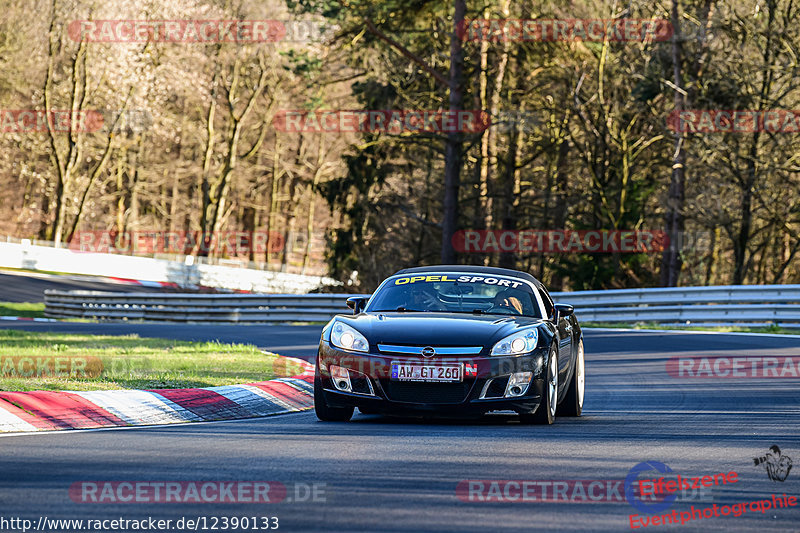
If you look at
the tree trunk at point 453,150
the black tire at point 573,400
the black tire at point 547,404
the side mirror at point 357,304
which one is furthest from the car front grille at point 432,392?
the tree trunk at point 453,150

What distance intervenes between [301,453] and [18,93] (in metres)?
53.6

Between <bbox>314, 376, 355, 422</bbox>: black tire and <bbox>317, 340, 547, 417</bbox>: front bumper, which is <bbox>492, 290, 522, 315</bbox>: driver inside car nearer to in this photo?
<bbox>317, 340, 547, 417</bbox>: front bumper

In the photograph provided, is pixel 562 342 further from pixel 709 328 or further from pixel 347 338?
pixel 709 328

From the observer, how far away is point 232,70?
2216 inches

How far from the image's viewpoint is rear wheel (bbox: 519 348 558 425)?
28.7 feet

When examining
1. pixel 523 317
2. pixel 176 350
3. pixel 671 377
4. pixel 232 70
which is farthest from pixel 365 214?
pixel 523 317

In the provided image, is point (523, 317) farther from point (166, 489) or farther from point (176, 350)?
point (176, 350)

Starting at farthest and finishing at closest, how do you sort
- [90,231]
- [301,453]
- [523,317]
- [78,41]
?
[90,231], [78,41], [523,317], [301,453]

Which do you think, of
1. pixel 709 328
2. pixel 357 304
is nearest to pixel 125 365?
pixel 357 304

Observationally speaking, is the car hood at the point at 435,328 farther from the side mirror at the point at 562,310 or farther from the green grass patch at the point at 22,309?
the green grass patch at the point at 22,309

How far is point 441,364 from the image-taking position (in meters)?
8.39

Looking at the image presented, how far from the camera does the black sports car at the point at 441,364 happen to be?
27.6 feet

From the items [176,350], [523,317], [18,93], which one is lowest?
[176,350]

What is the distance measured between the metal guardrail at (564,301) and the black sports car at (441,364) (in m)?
14.5
